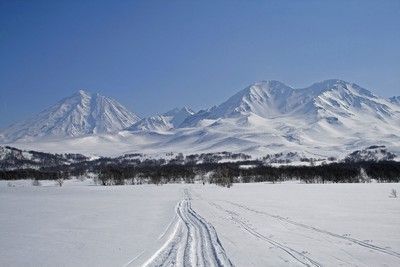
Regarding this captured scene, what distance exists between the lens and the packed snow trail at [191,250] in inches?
688

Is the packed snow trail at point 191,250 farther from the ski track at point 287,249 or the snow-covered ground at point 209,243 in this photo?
the ski track at point 287,249

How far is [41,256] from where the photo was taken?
20406 millimetres

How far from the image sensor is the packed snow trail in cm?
1748

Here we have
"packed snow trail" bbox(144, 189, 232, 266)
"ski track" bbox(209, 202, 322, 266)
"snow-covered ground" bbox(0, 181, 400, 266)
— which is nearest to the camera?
"ski track" bbox(209, 202, 322, 266)

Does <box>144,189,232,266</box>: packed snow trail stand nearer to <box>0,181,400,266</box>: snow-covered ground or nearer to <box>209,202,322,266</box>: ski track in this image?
<box>0,181,400,266</box>: snow-covered ground

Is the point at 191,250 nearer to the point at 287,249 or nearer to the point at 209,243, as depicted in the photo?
the point at 209,243

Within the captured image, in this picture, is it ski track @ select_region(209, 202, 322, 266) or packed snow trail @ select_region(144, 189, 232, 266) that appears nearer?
ski track @ select_region(209, 202, 322, 266)

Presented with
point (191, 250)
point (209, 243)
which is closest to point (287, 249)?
point (209, 243)

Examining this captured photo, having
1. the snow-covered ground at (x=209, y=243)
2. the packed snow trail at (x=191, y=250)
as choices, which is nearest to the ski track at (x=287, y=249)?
the snow-covered ground at (x=209, y=243)

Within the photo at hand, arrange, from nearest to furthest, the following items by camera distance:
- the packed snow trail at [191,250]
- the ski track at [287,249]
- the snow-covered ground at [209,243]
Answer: the ski track at [287,249] → the packed snow trail at [191,250] → the snow-covered ground at [209,243]

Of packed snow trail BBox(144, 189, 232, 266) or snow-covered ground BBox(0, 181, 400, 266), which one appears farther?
snow-covered ground BBox(0, 181, 400, 266)

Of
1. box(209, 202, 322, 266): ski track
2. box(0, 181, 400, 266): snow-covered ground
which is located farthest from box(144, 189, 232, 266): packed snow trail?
box(209, 202, 322, 266): ski track

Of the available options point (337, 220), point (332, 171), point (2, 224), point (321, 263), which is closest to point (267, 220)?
point (337, 220)

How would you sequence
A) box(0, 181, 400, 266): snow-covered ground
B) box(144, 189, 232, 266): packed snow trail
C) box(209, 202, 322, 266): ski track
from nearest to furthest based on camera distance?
box(209, 202, 322, 266): ski track
box(144, 189, 232, 266): packed snow trail
box(0, 181, 400, 266): snow-covered ground
